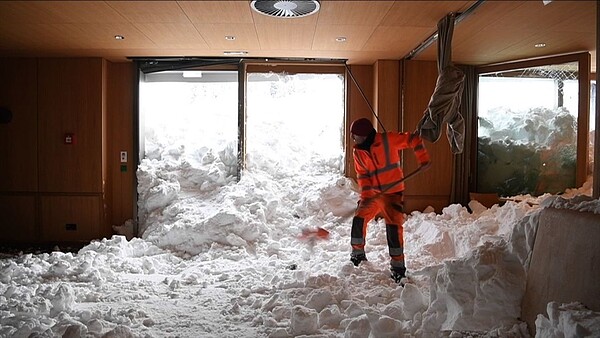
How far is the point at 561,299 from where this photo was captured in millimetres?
1759

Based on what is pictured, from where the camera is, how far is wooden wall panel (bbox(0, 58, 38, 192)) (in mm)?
5367

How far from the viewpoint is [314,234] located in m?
4.66

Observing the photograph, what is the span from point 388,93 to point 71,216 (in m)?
4.57

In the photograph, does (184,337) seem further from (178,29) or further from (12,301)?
(178,29)

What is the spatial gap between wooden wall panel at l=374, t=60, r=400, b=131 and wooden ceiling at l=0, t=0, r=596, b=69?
155mm

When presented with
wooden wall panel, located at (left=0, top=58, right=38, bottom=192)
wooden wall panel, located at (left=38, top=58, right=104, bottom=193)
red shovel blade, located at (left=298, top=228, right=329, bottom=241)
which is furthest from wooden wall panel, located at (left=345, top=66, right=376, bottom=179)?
wooden wall panel, located at (left=0, top=58, right=38, bottom=192)

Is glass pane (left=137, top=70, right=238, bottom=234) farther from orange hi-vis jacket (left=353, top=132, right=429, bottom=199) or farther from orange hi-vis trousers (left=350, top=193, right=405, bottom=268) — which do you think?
orange hi-vis jacket (left=353, top=132, right=429, bottom=199)

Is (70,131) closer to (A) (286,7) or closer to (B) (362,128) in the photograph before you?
(A) (286,7)

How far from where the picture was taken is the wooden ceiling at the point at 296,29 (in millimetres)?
3354

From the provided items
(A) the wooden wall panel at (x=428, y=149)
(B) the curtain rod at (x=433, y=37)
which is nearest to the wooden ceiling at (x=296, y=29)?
(B) the curtain rod at (x=433, y=37)

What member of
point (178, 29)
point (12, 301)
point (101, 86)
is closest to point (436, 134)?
point (178, 29)

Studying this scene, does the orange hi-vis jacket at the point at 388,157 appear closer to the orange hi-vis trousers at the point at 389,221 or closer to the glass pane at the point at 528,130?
the orange hi-vis trousers at the point at 389,221

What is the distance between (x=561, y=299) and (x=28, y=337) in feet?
8.92

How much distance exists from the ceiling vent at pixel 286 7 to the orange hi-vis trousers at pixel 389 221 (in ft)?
5.69
